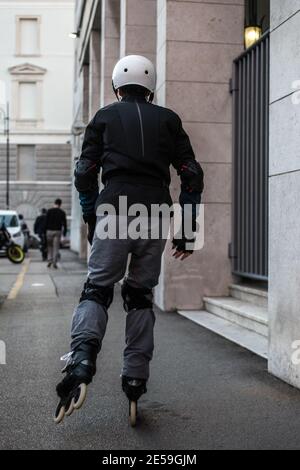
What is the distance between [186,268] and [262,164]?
1.68 metres

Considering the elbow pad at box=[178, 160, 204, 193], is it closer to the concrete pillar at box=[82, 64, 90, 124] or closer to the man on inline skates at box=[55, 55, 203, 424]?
the man on inline skates at box=[55, 55, 203, 424]

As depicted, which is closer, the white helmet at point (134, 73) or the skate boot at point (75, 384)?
the skate boot at point (75, 384)

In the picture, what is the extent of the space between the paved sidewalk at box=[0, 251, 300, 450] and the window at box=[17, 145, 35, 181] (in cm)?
4125

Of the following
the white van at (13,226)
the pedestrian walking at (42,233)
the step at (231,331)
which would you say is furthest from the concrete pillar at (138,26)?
the white van at (13,226)

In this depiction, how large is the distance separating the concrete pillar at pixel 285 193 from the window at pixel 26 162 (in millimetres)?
43309

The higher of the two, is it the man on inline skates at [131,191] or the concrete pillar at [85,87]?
the concrete pillar at [85,87]

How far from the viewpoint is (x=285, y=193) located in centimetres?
477

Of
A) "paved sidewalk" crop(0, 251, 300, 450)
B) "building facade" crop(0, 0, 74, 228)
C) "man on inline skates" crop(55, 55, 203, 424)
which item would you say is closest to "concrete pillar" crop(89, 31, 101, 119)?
"paved sidewalk" crop(0, 251, 300, 450)

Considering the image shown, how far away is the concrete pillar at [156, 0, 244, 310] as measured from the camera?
8320 mm

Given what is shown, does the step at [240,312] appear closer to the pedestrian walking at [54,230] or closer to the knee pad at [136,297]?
the knee pad at [136,297]

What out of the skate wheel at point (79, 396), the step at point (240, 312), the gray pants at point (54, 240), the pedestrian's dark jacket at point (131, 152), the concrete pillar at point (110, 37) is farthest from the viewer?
the gray pants at point (54, 240)

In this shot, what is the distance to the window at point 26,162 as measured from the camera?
47.2 meters

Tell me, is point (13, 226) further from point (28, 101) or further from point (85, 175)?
point (28, 101)

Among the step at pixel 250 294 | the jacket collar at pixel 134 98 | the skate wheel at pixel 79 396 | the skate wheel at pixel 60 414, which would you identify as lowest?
the skate wheel at pixel 60 414
